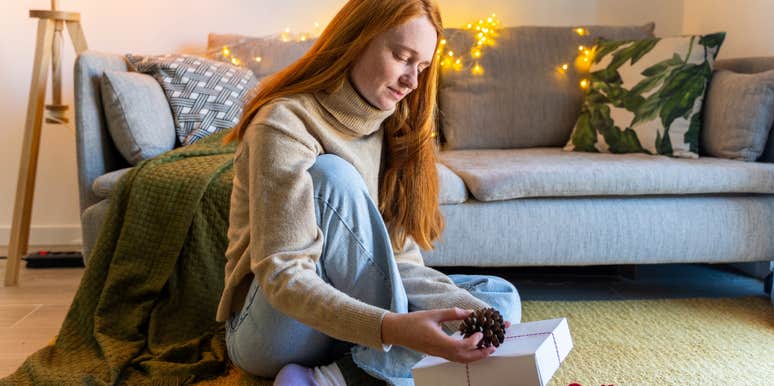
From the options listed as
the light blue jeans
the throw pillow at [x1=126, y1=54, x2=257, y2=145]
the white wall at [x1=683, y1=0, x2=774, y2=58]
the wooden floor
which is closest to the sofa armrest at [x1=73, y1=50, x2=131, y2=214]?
the throw pillow at [x1=126, y1=54, x2=257, y2=145]

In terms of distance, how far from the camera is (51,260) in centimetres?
247

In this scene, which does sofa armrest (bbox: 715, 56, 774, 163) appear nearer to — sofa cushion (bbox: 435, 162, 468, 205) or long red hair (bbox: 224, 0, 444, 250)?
sofa cushion (bbox: 435, 162, 468, 205)

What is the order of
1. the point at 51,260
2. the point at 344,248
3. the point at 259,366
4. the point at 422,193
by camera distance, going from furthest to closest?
the point at 51,260, the point at 422,193, the point at 259,366, the point at 344,248

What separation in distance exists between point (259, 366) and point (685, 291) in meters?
1.37

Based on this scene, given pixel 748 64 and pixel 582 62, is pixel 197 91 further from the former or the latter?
pixel 748 64

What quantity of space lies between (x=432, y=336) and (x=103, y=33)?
2.27 m

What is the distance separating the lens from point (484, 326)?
90 centimetres

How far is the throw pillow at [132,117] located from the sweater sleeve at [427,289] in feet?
3.07

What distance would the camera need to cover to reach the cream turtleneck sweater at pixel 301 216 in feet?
3.08

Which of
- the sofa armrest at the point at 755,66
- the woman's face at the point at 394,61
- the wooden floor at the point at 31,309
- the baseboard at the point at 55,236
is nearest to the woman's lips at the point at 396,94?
the woman's face at the point at 394,61

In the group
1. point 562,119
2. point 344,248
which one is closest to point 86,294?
point 344,248

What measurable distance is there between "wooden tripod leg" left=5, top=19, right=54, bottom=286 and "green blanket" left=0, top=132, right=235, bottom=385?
0.70 metres

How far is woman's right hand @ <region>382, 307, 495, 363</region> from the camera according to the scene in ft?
2.86

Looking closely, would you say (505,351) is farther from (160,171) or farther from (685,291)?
(685,291)
